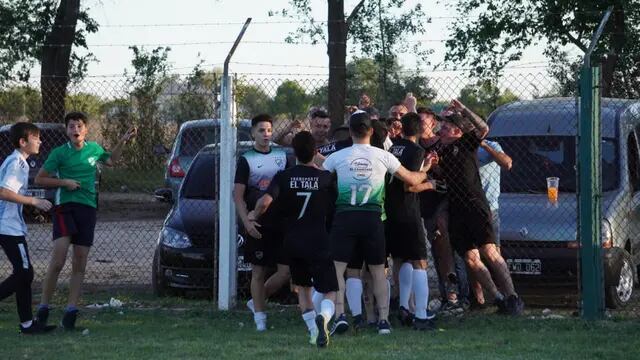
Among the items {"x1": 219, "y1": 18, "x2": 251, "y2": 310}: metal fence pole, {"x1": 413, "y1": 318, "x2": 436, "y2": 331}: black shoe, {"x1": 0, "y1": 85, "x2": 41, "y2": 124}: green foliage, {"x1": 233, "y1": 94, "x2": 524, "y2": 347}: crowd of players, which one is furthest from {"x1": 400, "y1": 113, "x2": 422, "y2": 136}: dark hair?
{"x1": 0, "y1": 85, "x2": 41, "y2": 124}: green foliage

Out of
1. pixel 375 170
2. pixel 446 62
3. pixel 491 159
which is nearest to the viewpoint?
pixel 375 170

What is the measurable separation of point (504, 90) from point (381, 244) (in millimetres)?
2969

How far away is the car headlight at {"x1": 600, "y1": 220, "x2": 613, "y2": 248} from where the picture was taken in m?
10.9

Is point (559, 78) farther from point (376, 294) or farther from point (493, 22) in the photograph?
point (493, 22)

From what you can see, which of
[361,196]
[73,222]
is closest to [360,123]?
[361,196]

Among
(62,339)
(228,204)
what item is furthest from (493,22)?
(62,339)

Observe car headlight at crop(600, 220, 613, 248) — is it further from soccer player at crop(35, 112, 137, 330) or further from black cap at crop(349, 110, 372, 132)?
soccer player at crop(35, 112, 137, 330)

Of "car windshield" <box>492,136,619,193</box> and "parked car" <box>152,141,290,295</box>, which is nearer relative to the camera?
"parked car" <box>152,141,290,295</box>

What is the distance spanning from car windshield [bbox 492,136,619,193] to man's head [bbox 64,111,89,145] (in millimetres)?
4409

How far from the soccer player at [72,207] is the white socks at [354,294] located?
226cm

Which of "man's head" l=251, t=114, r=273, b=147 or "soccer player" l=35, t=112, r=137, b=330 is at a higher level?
"man's head" l=251, t=114, r=273, b=147

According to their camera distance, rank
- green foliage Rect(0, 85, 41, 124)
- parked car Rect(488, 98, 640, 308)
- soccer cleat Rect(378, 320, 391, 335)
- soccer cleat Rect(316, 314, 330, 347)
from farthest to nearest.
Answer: green foliage Rect(0, 85, 41, 124) → parked car Rect(488, 98, 640, 308) → soccer cleat Rect(378, 320, 391, 335) → soccer cleat Rect(316, 314, 330, 347)

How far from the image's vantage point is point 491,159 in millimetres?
10789

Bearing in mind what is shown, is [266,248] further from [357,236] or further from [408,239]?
[408,239]
